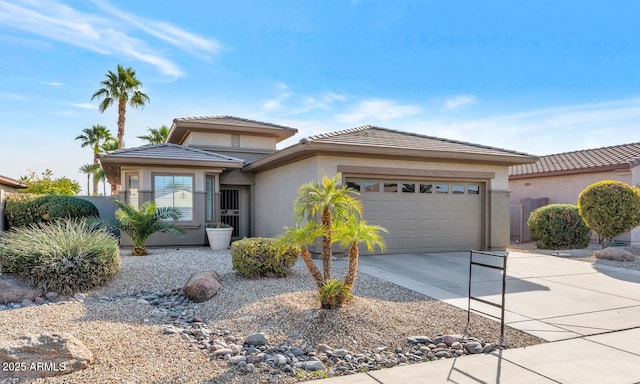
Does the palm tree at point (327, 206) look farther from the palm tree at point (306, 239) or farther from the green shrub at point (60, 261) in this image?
the green shrub at point (60, 261)

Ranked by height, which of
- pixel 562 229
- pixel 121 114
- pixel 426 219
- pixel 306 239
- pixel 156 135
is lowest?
pixel 562 229

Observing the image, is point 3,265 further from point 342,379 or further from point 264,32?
point 264,32

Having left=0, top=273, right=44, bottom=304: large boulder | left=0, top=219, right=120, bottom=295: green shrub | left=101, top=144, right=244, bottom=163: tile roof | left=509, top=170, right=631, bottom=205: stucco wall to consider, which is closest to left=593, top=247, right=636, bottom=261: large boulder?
left=509, top=170, right=631, bottom=205: stucco wall

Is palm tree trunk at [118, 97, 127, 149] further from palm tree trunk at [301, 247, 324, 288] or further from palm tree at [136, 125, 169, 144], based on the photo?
palm tree trunk at [301, 247, 324, 288]

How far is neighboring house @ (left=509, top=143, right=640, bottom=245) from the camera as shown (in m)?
15.6

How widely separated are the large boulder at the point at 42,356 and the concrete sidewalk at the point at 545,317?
2.43 m

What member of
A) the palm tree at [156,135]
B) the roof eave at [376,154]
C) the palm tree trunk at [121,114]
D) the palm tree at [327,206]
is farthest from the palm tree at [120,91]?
the palm tree at [327,206]

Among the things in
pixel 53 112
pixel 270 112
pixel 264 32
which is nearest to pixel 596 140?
pixel 270 112

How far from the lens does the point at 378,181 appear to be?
11.8 metres

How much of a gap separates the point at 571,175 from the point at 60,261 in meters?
18.3

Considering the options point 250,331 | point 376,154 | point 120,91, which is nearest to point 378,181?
point 376,154

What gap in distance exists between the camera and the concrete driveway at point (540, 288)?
5594 millimetres

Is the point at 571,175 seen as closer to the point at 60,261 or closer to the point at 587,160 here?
the point at 587,160

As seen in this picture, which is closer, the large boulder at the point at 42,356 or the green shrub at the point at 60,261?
the large boulder at the point at 42,356
